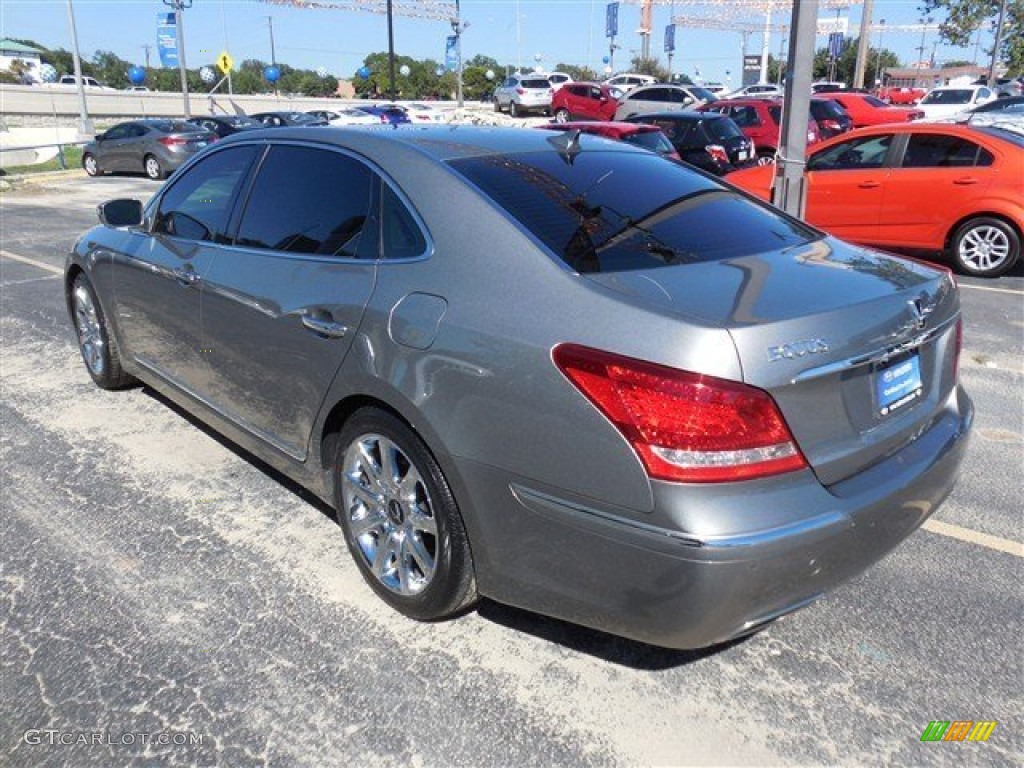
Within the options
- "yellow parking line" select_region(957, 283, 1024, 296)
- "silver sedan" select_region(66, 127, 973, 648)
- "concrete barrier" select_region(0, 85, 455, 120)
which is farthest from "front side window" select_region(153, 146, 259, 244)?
"concrete barrier" select_region(0, 85, 455, 120)

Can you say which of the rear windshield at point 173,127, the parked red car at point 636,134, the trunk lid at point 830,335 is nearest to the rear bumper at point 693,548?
the trunk lid at point 830,335

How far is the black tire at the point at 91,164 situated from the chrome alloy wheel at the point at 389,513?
863 inches

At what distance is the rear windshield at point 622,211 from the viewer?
2617mm

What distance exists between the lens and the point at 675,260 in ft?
8.62

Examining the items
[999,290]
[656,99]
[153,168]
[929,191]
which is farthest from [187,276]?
[656,99]

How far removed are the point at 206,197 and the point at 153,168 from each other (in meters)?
18.1

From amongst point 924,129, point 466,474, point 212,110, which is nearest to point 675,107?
point 924,129

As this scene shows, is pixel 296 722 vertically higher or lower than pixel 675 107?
lower

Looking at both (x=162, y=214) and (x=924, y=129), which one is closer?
(x=162, y=214)

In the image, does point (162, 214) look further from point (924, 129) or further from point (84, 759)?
point (924, 129)

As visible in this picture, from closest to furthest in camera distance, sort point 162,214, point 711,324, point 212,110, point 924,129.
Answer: point 711,324
point 162,214
point 924,129
point 212,110

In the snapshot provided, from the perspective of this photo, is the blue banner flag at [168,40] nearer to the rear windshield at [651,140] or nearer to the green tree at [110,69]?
the rear windshield at [651,140]

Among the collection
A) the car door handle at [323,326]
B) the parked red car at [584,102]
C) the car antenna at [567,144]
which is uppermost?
Result: the parked red car at [584,102]

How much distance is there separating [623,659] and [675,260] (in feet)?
4.20
